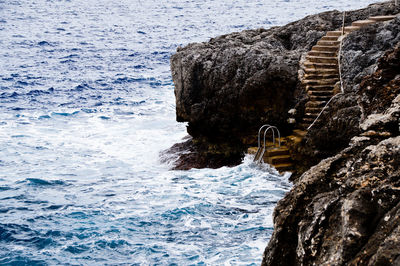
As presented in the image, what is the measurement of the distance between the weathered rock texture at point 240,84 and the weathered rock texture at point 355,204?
9870mm

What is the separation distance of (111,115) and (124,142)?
5201 mm

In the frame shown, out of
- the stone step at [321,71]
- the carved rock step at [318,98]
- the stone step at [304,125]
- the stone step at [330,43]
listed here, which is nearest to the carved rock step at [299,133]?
the stone step at [304,125]

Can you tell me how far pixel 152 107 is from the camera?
27750mm

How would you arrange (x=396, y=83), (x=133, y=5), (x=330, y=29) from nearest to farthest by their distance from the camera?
(x=396, y=83) < (x=330, y=29) < (x=133, y=5)

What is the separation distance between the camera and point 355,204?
12.6 feet

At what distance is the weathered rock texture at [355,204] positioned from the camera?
3.57 m

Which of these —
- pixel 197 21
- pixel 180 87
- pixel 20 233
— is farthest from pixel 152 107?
pixel 197 21

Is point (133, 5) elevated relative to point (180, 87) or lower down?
elevated

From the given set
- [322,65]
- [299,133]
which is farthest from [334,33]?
[299,133]

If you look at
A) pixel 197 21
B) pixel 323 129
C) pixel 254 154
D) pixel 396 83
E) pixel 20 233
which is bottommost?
pixel 20 233

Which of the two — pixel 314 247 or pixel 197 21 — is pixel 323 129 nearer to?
pixel 314 247

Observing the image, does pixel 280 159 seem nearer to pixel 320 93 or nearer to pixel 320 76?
pixel 320 93

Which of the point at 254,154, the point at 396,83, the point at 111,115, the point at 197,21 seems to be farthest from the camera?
the point at 197,21

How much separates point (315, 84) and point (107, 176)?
7.80 meters
